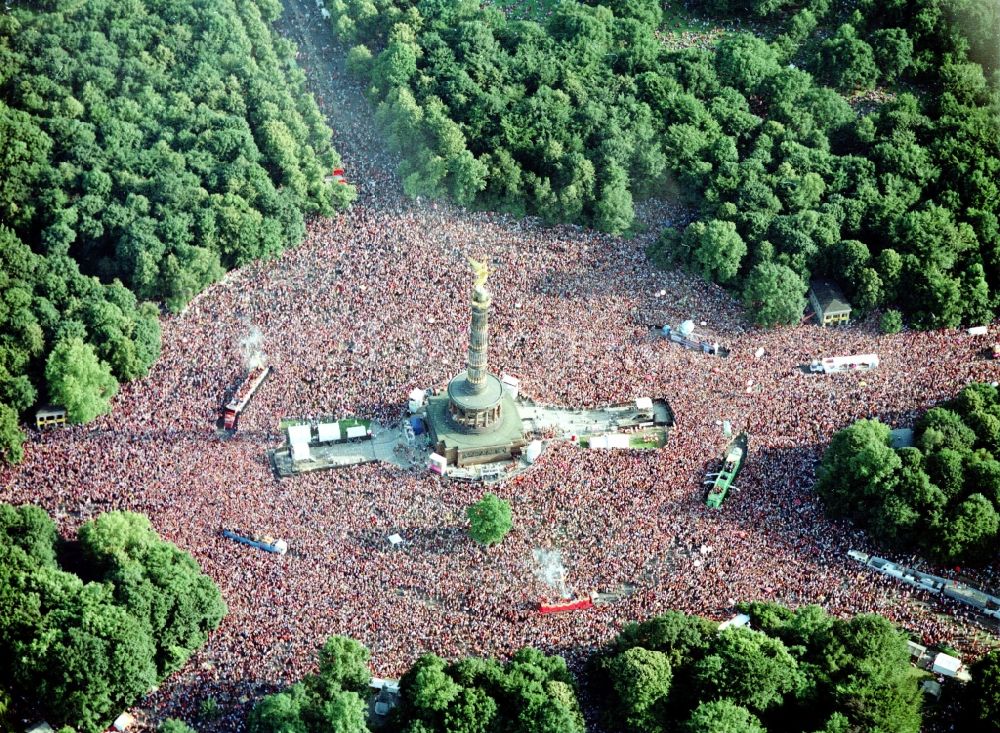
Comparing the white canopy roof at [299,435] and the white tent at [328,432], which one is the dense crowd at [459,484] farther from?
the white tent at [328,432]

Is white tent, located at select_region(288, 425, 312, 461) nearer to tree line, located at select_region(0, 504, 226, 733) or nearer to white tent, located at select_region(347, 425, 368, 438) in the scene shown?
white tent, located at select_region(347, 425, 368, 438)

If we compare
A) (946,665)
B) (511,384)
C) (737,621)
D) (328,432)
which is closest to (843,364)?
(511,384)

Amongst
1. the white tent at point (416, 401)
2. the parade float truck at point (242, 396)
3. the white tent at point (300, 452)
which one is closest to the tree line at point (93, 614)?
the white tent at point (300, 452)

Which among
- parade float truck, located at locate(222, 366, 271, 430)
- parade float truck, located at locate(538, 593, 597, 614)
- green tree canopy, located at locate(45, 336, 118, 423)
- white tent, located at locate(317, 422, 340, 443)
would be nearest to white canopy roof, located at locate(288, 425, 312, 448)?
white tent, located at locate(317, 422, 340, 443)

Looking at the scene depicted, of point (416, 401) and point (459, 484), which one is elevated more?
point (416, 401)

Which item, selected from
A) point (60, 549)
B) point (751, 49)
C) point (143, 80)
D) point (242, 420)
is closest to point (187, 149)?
point (143, 80)

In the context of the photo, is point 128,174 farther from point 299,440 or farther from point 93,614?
point 93,614

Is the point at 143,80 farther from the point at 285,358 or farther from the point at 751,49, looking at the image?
the point at 751,49

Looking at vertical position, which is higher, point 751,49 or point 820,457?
point 751,49
